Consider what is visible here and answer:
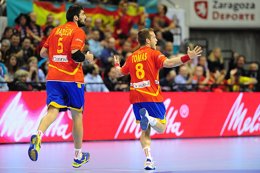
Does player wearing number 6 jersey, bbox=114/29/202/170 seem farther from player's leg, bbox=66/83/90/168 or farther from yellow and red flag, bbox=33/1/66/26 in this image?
yellow and red flag, bbox=33/1/66/26

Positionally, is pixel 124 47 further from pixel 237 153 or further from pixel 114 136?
pixel 237 153

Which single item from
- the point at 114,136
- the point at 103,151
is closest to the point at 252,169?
the point at 103,151

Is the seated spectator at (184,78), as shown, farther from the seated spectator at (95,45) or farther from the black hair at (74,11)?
the black hair at (74,11)

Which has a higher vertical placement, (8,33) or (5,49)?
(8,33)

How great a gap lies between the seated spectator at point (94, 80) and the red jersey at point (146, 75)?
5910 mm

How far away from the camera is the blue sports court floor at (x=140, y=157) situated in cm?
930

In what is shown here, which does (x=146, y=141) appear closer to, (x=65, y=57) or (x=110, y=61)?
(x=65, y=57)

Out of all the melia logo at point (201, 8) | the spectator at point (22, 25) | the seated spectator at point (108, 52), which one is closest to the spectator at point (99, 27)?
the seated spectator at point (108, 52)

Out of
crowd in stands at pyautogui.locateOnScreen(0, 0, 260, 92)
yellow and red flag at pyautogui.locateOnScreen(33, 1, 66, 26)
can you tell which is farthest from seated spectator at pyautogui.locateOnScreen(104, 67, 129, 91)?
yellow and red flag at pyautogui.locateOnScreen(33, 1, 66, 26)

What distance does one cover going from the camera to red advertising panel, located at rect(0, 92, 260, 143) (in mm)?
14219

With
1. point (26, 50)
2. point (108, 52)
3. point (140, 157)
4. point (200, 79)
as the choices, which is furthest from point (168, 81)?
point (140, 157)

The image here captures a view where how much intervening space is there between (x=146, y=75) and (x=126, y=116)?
235 inches

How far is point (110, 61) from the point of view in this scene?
17172mm

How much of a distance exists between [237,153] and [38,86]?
5.11m
